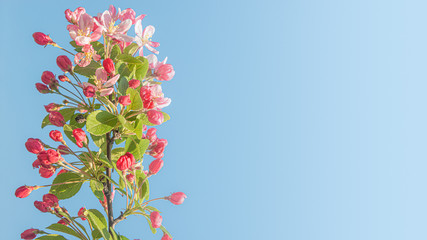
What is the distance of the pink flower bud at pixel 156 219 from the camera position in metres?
1.80

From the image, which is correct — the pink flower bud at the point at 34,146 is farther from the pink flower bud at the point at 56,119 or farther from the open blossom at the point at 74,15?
the open blossom at the point at 74,15

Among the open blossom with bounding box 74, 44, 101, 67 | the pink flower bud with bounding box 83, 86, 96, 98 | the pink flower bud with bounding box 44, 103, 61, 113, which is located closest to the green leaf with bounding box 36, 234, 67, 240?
the pink flower bud with bounding box 44, 103, 61, 113

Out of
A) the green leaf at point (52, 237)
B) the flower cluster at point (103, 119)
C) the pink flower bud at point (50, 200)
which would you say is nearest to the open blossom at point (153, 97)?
the flower cluster at point (103, 119)

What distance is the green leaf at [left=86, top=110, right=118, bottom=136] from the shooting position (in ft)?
5.42

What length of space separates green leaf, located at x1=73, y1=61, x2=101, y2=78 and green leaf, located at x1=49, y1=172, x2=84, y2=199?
1.51 feet

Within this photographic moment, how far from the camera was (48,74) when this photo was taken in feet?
6.18

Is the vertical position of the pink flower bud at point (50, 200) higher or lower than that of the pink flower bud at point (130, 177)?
lower

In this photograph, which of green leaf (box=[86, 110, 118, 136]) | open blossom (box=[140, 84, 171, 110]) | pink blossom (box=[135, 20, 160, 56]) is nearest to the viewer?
green leaf (box=[86, 110, 118, 136])

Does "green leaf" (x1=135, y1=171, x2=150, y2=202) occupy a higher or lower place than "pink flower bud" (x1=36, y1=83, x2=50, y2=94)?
lower

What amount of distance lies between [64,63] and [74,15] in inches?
8.8

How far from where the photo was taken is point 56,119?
6.00 feet

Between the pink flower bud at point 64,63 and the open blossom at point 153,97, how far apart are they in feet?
1.18

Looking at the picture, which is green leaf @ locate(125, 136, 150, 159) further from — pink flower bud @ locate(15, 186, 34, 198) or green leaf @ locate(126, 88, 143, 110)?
pink flower bud @ locate(15, 186, 34, 198)

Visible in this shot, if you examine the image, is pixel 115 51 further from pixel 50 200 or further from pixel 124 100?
pixel 50 200
